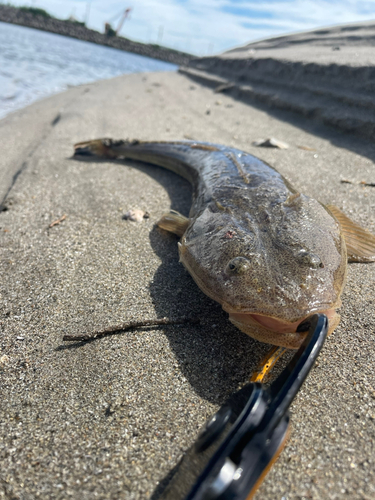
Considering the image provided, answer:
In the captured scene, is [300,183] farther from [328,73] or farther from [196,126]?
[328,73]

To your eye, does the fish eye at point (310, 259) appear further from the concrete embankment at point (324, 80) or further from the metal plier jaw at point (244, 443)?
the concrete embankment at point (324, 80)

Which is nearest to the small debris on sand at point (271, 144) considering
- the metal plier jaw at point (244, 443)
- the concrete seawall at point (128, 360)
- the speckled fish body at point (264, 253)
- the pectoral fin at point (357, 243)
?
the concrete seawall at point (128, 360)

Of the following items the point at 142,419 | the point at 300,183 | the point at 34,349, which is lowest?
the point at 34,349

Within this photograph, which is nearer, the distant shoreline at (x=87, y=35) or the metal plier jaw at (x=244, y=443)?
the metal plier jaw at (x=244, y=443)

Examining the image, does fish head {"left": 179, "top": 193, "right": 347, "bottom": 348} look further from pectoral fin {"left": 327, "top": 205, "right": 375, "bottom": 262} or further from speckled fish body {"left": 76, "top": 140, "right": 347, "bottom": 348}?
pectoral fin {"left": 327, "top": 205, "right": 375, "bottom": 262}

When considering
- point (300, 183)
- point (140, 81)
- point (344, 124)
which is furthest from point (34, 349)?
point (140, 81)

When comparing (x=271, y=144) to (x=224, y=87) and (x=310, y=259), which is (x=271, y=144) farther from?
(x=224, y=87)

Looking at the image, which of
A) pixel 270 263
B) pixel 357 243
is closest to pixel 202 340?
pixel 270 263
